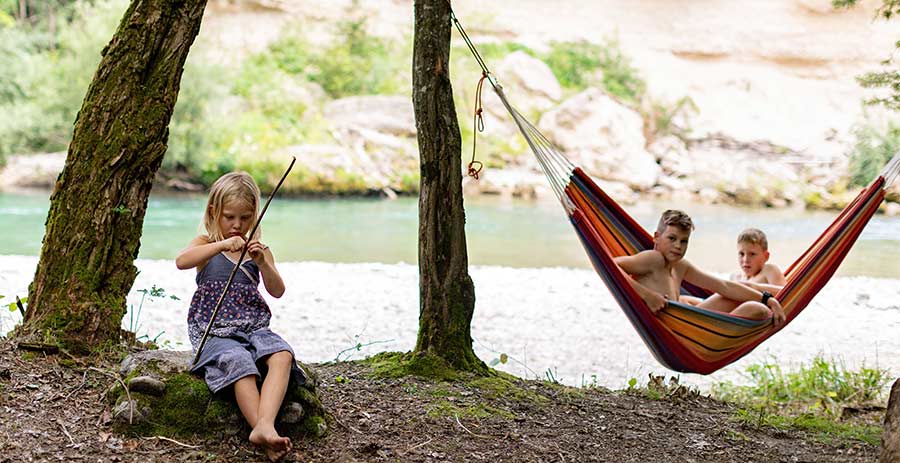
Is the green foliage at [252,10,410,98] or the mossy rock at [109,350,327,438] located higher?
the green foliage at [252,10,410,98]

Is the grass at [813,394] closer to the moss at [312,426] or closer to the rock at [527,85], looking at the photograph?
the moss at [312,426]

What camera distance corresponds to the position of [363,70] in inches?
618

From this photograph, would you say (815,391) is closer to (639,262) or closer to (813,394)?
(813,394)

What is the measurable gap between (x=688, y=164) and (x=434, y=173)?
12.2 meters

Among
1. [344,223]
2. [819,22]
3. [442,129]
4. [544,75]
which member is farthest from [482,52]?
[442,129]

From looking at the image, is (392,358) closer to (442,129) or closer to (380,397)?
(380,397)

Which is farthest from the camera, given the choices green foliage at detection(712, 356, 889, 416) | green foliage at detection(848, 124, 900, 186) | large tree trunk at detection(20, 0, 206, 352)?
green foliage at detection(848, 124, 900, 186)

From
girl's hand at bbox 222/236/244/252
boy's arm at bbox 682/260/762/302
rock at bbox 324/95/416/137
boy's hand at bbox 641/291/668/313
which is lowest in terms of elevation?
boy's hand at bbox 641/291/668/313

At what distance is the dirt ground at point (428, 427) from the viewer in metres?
1.67

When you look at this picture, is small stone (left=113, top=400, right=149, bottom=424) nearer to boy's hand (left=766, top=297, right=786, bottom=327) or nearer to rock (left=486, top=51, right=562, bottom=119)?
boy's hand (left=766, top=297, right=786, bottom=327)

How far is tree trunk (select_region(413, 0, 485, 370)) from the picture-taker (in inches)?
91.7

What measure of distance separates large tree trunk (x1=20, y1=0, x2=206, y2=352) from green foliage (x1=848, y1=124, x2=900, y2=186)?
11.8 m

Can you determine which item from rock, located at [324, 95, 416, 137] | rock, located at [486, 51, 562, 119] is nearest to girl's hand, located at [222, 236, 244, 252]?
rock, located at [324, 95, 416, 137]

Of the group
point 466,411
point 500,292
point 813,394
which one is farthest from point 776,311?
point 500,292
